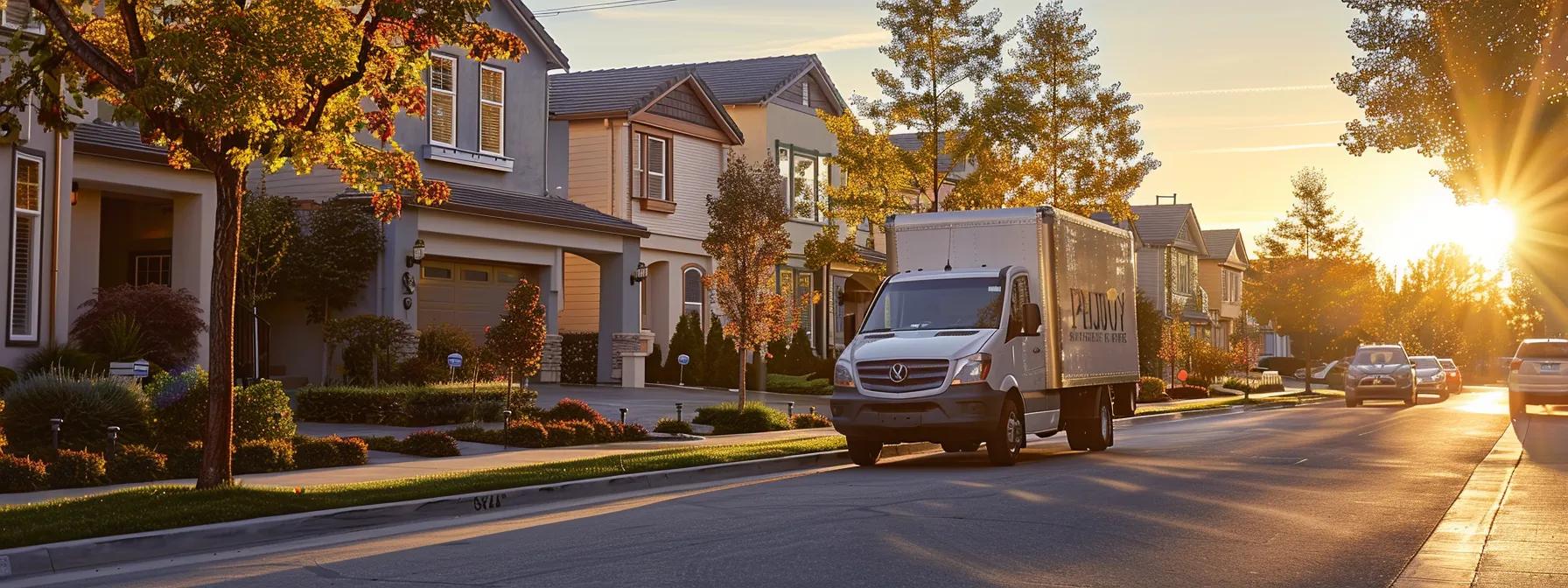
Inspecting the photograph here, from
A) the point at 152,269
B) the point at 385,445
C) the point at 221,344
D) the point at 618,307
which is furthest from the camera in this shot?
the point at 618,307

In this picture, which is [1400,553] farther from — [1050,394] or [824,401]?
[824,401]

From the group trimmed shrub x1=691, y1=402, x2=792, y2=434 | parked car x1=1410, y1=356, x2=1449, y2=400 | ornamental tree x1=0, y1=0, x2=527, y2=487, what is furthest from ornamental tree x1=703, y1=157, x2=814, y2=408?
parked car x1=1410, y1=356, x2=1449, y2=400

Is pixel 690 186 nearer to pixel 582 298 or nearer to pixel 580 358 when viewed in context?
pixel 582 298

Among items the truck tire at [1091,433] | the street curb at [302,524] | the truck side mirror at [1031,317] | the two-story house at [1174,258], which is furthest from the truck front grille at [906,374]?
the two-story house at [1174,258]

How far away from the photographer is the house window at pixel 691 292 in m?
38.3

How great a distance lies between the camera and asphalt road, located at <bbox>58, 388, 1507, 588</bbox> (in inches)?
359

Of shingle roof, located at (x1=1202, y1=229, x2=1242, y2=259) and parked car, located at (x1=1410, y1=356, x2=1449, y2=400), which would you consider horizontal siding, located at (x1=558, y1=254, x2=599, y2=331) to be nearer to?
parked car, located at (x1=1410, y1=356, x2=1449, y2=400)

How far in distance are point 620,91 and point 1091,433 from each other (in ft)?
62.4

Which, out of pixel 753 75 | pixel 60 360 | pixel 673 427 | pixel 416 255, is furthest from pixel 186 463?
pixel 753 75

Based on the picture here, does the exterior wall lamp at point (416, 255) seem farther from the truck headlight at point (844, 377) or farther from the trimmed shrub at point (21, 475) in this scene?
the trimmed shrub at point (21, 475)

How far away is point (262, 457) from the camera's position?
16.0m

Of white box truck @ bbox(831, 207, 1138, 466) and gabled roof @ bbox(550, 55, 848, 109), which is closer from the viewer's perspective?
white box truck @ bbox(831, 207, 1138, 466)

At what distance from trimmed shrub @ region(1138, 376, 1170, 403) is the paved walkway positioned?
79.2ft

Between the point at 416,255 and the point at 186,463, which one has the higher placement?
the point at 416,255
